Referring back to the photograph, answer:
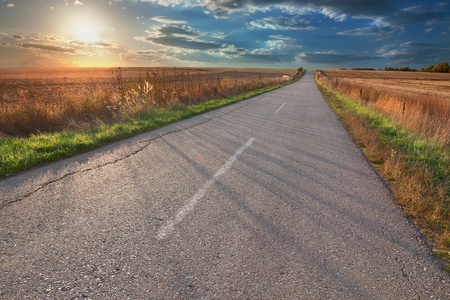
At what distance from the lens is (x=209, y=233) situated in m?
2.81

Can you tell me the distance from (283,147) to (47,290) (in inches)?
204

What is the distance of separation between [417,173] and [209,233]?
3.88 metres

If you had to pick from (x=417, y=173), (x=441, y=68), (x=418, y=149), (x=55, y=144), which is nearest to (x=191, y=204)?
Result: (x=417, y=173)

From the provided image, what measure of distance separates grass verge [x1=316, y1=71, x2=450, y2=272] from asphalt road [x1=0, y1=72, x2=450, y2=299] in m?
0.20

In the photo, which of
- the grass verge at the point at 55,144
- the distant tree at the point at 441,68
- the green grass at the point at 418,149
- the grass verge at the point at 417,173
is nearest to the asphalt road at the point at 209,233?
the grass verge at the point at 417,173

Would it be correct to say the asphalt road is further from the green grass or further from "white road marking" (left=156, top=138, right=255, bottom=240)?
the green grass

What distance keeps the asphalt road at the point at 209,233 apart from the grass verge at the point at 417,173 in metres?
0.20

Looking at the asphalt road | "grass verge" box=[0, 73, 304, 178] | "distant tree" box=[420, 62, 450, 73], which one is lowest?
the asphalt road

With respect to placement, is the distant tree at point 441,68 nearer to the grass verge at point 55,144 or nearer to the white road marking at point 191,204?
the grass verge at point 55,144

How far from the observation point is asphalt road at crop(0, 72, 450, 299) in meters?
2.13

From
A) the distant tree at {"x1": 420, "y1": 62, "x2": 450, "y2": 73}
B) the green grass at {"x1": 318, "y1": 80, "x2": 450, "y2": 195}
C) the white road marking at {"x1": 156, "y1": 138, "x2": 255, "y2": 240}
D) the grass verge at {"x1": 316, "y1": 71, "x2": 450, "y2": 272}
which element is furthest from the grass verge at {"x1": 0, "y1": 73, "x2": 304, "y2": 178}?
the distant tree at {"x1": 420, "y1": 62, "x2": 450, "y2": 73}

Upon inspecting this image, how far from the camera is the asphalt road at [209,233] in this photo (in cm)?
213

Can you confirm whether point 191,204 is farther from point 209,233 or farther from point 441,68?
point 441,68

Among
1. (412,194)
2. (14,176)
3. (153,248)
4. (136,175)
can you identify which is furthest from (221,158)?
(14,176)
